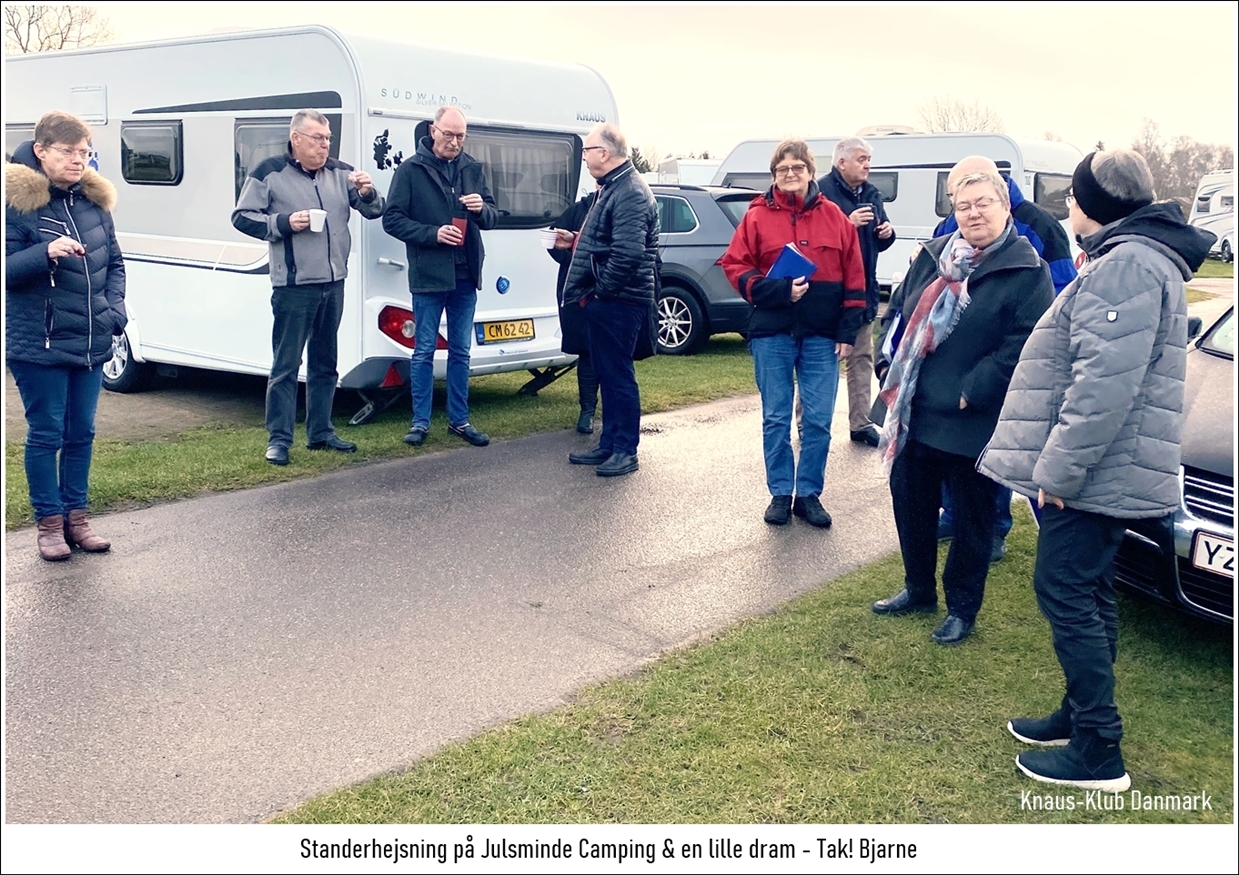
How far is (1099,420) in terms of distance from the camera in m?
3.17

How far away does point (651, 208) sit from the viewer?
272 inches

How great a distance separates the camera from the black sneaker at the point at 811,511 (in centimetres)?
614

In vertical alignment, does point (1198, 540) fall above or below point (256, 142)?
below

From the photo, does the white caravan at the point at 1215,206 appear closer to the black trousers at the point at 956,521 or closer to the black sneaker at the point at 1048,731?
the black trousers at the point at 956,521

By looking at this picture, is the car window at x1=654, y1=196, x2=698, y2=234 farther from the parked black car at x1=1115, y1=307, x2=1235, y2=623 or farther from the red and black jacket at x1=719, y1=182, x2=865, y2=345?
the parked black car at x1=1115, y1=307, x2=1235, y2=623

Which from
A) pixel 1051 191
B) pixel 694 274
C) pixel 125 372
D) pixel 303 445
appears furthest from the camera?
pixel 1051 191

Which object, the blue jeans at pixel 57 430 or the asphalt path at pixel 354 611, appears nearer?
the asphalt path at pixel 354 611

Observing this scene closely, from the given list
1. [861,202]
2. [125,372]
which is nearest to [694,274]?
[861,202]

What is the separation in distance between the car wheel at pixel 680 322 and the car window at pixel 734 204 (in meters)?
1.06

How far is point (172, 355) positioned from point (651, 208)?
4404 mm

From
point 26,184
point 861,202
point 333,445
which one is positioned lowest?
point 333,445

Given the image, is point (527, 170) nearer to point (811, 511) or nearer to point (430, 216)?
point (430, 216)

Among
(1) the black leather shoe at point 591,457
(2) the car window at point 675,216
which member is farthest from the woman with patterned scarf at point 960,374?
(2) the car window at point 675,216

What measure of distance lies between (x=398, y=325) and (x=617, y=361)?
174cm
